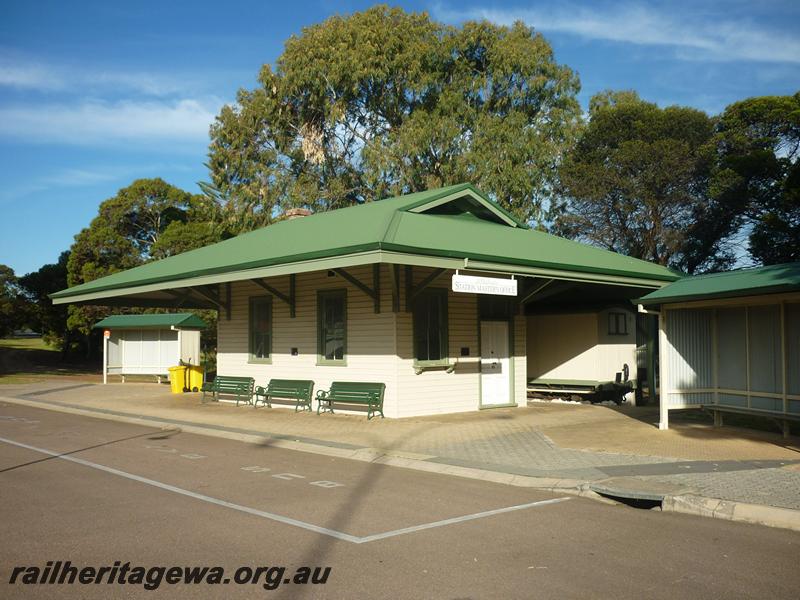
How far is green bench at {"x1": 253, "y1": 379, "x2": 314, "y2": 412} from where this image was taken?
59.2ft

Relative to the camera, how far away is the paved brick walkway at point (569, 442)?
9.52 metres

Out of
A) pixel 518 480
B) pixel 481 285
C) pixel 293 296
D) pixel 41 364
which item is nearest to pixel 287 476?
pixel 518 480

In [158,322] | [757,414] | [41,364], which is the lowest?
[41,364]

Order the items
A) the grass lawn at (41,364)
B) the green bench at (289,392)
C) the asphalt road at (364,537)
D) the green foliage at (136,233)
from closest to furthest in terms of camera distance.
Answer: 1. the asphalt road at (364,537)
2. the green bench at (289,392)
3. the grass lawn at (41,364)
4. the green foliage at (136,233)

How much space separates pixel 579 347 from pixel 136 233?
107 feet

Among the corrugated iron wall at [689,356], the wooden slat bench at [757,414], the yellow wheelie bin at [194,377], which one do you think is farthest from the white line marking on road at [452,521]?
the yellow wheelie bin at [194,377]

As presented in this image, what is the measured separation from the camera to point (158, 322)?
93.5 feet

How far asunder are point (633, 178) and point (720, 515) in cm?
3085

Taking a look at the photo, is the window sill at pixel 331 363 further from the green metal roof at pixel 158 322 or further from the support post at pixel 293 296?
the green metal roof at pixel 158 322

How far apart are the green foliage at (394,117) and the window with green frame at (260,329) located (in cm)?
1665

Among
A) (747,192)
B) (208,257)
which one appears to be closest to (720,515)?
(208,257)

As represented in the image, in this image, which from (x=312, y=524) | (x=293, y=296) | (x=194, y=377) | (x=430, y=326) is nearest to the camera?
(x=312, y=524)

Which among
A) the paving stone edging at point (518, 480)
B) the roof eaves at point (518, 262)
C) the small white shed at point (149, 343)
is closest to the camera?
the paving stone edging at point (518, 480)

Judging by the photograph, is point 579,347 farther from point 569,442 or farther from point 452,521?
point 452,521
